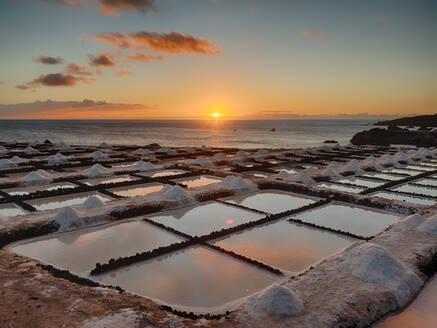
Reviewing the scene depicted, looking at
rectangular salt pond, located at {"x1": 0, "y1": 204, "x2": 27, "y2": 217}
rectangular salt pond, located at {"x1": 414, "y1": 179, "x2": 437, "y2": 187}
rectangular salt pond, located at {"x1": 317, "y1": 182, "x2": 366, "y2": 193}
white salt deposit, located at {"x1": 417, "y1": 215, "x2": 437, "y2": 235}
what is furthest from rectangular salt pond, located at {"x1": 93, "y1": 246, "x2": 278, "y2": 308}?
rectangular salt pond, located at {"x1": 414, "y1": 179, "x2": 437, "y2": 187}

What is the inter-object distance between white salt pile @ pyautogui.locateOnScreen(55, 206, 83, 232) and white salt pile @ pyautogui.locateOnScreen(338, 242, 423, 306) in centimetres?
688

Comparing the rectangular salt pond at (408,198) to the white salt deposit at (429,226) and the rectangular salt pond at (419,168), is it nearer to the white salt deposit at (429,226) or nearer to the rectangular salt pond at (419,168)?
the white salt deposit at (429,226)

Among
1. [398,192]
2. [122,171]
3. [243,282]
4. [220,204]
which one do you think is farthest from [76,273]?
[398,192]

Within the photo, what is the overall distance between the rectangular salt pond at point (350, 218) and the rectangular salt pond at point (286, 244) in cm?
77

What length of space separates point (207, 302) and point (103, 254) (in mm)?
3057

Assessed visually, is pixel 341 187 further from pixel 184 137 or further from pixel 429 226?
pixel 184 137

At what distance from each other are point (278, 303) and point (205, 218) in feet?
18.3

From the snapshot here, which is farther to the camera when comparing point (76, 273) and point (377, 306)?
point (76, 273)

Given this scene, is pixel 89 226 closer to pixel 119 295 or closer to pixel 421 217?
pixel 119 295

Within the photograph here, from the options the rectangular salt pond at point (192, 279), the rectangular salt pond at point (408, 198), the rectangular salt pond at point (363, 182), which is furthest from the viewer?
the rectangular salt pond at point (363, 182)

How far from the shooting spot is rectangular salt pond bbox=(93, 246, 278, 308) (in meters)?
5.70

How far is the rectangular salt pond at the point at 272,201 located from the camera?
11.5m

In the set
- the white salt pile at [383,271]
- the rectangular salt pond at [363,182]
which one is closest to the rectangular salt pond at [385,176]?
the rectangular salt pond at [363,182]

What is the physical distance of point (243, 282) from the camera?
6254 mm
